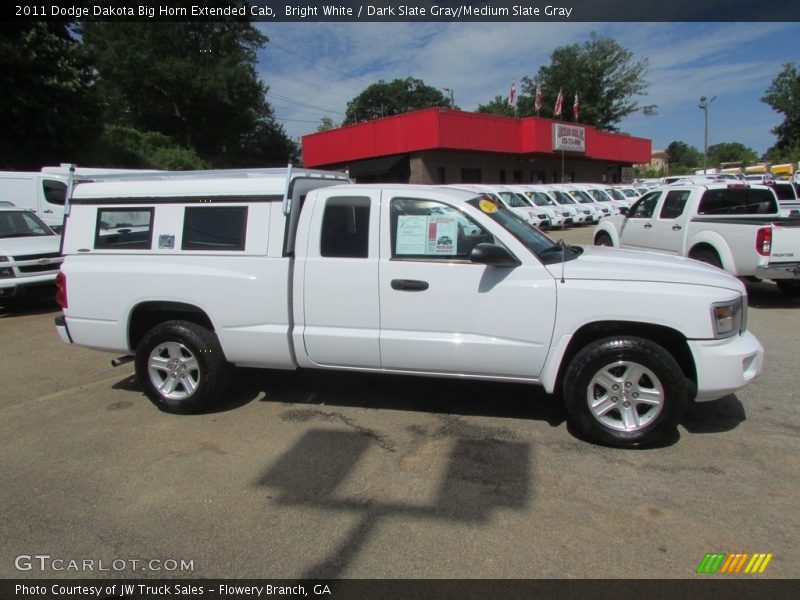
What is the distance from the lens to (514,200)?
2175 centimetres

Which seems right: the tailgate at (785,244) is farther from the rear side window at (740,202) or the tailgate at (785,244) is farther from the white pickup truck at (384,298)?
the white pickup truck at (384,298)

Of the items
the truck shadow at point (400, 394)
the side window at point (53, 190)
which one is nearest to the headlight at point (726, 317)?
the truck shadow at point (400, 394)

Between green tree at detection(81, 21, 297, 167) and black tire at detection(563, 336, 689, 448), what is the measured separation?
145 ft

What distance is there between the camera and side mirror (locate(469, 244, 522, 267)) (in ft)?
12.7

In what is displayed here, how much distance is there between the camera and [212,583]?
2686mm

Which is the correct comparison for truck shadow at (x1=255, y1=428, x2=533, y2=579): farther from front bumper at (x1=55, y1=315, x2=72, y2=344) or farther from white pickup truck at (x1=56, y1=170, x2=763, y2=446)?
front bumper at (x1=55, y1=315, x2=72, y2=344)

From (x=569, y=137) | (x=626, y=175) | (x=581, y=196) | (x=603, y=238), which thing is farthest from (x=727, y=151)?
(x=603, y=238)

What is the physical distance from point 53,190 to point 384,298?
12215 mm

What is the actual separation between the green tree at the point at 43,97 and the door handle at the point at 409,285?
20.8 meters

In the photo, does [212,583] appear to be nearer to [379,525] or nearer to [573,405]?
[379,525]

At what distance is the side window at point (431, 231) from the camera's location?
13.5 ft

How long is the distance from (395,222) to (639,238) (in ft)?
25.5

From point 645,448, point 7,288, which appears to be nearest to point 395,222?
point 645,448

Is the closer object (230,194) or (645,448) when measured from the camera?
(645,448)
